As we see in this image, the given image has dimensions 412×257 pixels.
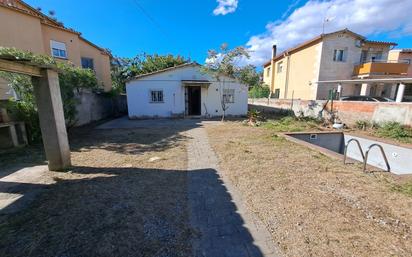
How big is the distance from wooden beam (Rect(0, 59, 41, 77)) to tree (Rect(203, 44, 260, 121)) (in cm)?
1060

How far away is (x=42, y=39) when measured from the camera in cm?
1256

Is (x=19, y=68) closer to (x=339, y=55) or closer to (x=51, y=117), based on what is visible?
(x=51, y=117)

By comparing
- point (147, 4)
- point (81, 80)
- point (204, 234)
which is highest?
point (147, 4)

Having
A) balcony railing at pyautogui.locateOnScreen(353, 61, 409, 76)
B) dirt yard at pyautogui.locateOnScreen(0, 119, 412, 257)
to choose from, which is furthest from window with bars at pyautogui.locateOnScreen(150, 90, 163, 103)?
balcony railing at pyautogui.locateOnScreen(353, 61, 409, 76)

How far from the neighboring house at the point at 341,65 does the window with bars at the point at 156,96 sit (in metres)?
12.0

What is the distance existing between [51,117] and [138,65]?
2502 cm

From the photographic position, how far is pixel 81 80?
10.2m

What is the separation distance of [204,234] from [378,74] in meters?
21.6

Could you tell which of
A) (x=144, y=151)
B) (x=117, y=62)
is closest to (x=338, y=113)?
(x=144, y=151)

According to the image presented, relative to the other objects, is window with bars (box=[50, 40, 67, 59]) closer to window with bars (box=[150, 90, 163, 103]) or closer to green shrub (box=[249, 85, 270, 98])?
window with bars (box=[150, 90, 163, 103])

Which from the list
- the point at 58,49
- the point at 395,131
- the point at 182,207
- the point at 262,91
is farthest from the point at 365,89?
the point at 58,49

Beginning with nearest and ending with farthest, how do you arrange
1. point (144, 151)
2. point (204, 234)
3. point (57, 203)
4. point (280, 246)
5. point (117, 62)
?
1. point (280, 246)
2. point (204, 234)
3. point (57, 203)
4. point (144, 151)
5. point (117, 62)

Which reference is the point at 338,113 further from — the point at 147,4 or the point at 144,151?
the point at 147,4

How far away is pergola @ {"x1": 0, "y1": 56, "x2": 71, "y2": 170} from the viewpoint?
13.8 ft
